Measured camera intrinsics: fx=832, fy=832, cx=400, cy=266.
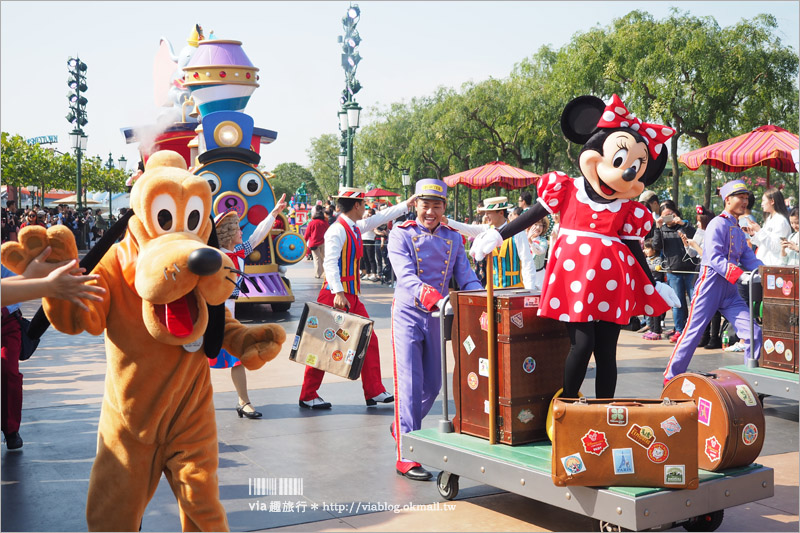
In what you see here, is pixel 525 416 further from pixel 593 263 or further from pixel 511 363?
pixel 593 263

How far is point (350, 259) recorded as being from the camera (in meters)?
7.07

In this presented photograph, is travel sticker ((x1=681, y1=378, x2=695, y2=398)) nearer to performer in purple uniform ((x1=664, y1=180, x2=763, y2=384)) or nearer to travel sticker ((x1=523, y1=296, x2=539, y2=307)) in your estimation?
travel sticker ((x1=523, y1=296, x2=539, y2=307))

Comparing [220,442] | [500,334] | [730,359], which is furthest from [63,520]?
[730,359]

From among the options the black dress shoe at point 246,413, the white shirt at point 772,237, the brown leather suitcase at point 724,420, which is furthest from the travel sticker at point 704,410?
the white shirt at point 772,237

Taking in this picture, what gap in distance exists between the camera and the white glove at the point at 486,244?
451cm

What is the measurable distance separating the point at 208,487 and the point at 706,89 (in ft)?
76.2

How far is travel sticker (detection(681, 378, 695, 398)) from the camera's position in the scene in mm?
4676

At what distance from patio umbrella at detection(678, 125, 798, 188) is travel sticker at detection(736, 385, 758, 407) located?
6.14m

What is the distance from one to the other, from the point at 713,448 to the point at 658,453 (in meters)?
0.57

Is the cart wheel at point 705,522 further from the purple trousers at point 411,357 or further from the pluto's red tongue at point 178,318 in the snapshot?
the pluto's red tongue at point 178,318

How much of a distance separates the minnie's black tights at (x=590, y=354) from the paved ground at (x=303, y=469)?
2.39ft

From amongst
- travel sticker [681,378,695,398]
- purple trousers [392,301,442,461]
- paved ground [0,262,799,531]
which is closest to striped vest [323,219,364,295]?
paved ground [0,262,799,531]

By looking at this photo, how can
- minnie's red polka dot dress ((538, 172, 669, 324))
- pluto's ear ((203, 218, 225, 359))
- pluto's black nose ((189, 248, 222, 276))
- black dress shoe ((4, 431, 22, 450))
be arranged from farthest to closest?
1. black dress shoe ((4, 431, 22, 450))
2. minnie's red polka dot dress ((538, 172, 669, 324))
3. pluto's ear ((203, 218, 225, 359))
4. pluto's black nose ((189, 248, 222, 276))

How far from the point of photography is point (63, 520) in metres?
4.51
